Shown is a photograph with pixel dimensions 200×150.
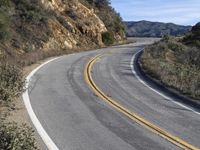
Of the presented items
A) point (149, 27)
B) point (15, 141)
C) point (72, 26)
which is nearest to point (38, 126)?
point (15, 141)

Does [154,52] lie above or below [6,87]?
below

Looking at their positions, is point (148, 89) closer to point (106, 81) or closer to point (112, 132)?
point (106, 81)

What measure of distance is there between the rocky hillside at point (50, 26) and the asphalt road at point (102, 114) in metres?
7.67

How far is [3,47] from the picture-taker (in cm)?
2662

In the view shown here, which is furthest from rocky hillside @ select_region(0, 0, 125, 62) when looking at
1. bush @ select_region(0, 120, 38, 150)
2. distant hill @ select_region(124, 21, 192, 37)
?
distant hill @ select_region(124, 21, 192, 37)

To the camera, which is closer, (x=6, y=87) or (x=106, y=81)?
(x=6, y=87)

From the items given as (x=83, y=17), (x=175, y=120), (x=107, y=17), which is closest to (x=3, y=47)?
(x=175, y=120)

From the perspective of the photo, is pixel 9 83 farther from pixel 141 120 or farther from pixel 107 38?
pixel 107 38

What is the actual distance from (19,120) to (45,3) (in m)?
33.2

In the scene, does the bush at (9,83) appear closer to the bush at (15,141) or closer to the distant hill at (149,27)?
the bush at (15,141)

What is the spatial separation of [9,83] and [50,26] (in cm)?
2514

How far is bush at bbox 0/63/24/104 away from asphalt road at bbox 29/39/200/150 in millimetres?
656

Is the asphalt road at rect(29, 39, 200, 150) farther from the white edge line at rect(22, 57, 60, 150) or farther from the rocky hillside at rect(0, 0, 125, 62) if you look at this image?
the rocky hillside at rect(0, 0, 125, 62)

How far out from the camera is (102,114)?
12977mm
